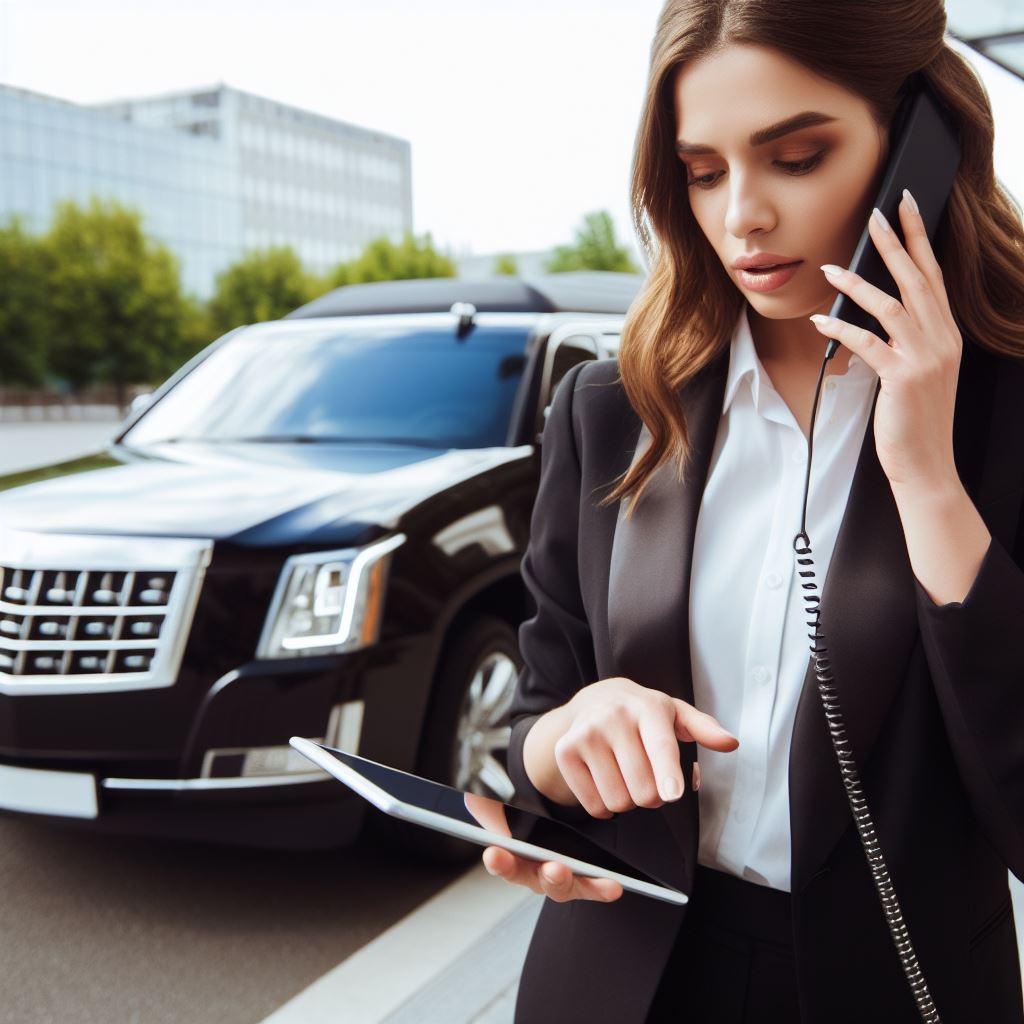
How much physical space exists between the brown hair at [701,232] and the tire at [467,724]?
2.50m

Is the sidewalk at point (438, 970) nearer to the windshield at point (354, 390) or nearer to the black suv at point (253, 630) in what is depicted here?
the black suv at point (253, 630)

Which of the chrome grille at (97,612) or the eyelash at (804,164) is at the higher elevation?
the eyelash at (804,164)

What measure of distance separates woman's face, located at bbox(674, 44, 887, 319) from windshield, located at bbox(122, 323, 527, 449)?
317cm

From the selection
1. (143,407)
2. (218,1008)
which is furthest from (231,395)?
(218,1008)

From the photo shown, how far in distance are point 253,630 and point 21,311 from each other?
43.8 metres

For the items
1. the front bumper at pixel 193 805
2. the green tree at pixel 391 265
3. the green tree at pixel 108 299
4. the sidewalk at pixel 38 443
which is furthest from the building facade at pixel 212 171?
the front bumper at pixel 193 805

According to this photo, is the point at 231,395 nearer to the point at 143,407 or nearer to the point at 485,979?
the point at 143,407

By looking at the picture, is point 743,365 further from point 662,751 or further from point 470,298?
point 470,298

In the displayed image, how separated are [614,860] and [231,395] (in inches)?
161

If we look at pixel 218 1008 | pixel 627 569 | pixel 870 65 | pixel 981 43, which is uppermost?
pixel 981 43

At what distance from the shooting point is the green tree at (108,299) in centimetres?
4459

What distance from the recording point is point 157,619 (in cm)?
332

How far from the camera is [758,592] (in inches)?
50.0

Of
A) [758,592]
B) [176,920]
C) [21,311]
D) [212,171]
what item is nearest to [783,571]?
[758,592]
